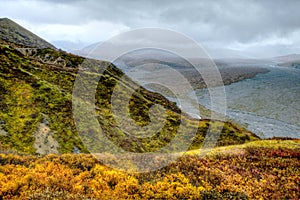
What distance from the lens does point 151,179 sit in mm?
12188

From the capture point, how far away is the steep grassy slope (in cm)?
2288

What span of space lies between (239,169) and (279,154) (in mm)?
3656

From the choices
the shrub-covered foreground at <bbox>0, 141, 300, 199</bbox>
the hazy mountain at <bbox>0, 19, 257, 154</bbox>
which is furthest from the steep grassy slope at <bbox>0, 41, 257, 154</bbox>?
the shrub-covered foreground at <bbox>0, 141, 300, 199</bbox>

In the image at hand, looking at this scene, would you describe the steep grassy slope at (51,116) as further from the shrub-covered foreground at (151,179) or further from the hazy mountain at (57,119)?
the shrub-covered foreground at (151,179)

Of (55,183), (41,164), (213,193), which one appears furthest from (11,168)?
(213,193)

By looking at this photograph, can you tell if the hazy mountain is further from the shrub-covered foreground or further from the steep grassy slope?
the shrub-covered foreground

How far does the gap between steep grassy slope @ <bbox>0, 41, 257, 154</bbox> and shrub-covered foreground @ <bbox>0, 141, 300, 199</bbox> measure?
353 inches

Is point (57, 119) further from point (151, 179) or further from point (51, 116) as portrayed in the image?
point (151, 179)

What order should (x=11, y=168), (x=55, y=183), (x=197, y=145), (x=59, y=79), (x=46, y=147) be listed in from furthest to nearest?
(x=59, y=79) < (x=197, y=145) < (x=46, y=147) < (x=11, y=168) < (x=55, y=183)

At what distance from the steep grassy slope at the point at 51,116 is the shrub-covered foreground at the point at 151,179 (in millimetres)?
8969

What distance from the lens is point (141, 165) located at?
13.7 metres

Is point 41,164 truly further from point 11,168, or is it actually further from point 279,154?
point 279,154

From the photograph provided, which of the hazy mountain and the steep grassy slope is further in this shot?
the hazy mountain

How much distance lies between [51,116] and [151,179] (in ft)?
57.5
